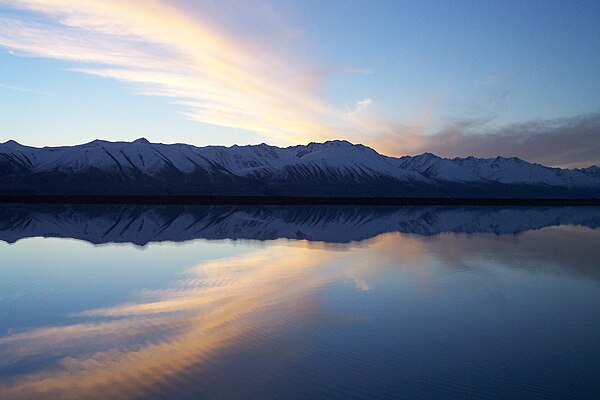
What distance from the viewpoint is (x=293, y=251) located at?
27406 millimetres

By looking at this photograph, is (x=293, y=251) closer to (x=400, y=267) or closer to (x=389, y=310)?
(x=400, y=267)

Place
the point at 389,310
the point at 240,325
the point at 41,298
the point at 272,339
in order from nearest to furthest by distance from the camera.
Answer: the point at 272,339 → the point at 240,325 → the point at 389,310 → the point at 41,298

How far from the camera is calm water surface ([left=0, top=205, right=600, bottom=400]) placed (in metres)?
8.30

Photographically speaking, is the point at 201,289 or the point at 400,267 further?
the point at 400,267

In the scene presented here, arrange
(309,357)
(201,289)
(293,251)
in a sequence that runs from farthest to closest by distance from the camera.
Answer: (293,251) < (201,289) < (309,357)

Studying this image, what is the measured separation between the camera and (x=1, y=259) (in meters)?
23.1

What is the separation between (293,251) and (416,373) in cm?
1873

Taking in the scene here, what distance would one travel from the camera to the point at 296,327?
38.5ft

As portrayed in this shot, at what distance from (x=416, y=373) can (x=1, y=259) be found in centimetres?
2158

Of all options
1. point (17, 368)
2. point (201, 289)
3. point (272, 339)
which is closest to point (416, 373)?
point (272, 339)

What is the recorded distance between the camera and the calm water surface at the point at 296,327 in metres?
8.30

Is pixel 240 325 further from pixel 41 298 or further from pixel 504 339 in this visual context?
pixel 41 298

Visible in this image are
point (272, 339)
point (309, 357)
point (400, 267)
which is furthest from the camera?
point (400, 267)

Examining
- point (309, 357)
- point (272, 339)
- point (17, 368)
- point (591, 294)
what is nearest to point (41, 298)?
point (17, 368)
